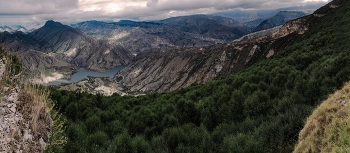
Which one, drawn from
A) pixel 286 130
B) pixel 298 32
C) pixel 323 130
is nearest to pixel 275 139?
pixel 286 130

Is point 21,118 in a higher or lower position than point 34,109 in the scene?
lower

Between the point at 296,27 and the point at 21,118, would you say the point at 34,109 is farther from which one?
the point at 296,27

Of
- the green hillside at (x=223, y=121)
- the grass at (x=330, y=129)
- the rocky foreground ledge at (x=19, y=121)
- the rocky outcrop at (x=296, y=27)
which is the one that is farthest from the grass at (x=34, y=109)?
the rocky outcrop at (x=296, y=27)

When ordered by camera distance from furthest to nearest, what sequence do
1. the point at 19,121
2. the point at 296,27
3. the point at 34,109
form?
1. the point at 296,27
2. the point at 34,109
3. the point at 19,121

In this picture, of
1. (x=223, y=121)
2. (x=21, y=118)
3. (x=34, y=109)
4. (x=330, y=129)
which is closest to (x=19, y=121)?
(x=21, y=118)

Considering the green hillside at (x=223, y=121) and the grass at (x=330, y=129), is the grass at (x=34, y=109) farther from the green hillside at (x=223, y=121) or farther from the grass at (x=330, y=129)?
the grass at (x=330, y=129)

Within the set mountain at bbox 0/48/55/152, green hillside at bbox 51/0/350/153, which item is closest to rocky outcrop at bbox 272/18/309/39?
green hillside at bbox 51/0/350/153

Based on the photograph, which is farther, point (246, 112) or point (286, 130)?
point (246, 112)

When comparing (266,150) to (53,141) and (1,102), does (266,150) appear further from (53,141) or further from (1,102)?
(1,102)
